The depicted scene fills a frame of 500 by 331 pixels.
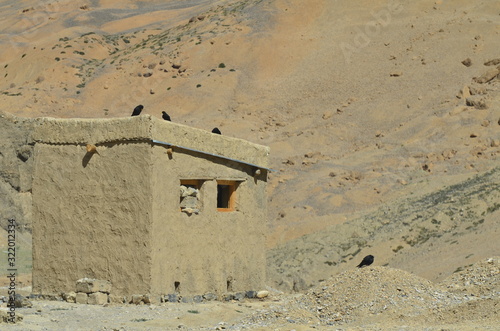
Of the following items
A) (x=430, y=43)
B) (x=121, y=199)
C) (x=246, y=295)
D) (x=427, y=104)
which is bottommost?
(x=246, y=295)

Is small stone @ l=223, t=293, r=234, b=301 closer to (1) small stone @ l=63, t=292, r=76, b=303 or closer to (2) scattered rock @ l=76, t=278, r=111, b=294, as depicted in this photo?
(2) scattered rock @ l=76, t=278, r=111, b=294

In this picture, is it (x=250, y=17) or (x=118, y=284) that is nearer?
(x=118, y=284)

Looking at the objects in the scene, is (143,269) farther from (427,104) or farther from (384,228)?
(427,104)

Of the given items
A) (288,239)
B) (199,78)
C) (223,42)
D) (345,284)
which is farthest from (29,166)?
(223,42)

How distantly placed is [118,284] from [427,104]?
30.4 m

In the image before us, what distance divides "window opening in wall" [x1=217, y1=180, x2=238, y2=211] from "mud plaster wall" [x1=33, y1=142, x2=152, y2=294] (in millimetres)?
2282

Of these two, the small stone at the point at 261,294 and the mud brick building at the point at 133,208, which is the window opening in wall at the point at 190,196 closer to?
the mud brick building at the point at 133,208

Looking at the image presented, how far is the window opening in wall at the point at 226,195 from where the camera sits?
1828cm

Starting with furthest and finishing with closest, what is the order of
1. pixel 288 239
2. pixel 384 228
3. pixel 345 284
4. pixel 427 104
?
pixel 427 104, pixel 288 239, pixel 384 228, pixel 345 284

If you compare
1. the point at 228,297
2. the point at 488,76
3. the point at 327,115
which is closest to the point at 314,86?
the point at 327,115

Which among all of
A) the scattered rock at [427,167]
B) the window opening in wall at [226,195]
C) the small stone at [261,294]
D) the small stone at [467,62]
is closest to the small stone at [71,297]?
the window opening in wall at [226,195]

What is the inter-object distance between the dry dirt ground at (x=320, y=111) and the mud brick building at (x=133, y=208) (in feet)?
2.66

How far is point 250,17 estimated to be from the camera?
2281 inches

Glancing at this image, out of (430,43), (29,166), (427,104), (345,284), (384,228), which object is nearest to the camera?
(345,284)
